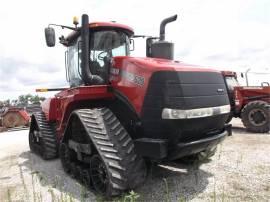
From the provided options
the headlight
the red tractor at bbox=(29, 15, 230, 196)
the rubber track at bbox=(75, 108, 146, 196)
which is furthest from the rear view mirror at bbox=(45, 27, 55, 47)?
the headlight

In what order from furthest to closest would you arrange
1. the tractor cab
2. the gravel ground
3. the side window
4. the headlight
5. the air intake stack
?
the side window < the air intake stack < the tractor cab < the gravel ground < the headlight

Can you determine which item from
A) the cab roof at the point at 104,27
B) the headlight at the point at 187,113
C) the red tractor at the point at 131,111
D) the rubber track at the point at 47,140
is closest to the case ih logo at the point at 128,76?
the red tractor at the point at 131,111

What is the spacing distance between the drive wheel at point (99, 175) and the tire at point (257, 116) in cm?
733

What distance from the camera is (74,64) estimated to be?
6.10m

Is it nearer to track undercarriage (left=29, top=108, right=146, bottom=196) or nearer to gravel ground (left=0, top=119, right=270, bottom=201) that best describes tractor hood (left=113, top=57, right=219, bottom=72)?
track undercarriage (left=29, top=108, right=146, bottom=196)

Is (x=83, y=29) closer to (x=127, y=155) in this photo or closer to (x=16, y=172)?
(x=127, y=155)

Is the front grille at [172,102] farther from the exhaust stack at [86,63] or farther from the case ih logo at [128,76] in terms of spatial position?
the exhaust stack at [86,63]

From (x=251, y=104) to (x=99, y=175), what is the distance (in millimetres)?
7613

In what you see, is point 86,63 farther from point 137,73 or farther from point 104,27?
point 137,73

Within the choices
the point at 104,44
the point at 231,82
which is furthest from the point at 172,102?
the point at 231,82

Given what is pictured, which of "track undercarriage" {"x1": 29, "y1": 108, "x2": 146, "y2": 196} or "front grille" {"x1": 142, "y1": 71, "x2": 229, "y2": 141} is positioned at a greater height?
"front grille" {"x1": 142, "y1": 71, "x2": 229, "y2": 141}

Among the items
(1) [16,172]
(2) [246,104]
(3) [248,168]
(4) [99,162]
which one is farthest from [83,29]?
(2) [246,104]

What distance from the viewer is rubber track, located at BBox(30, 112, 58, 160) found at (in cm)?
691

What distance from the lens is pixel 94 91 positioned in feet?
Result: 15.8
